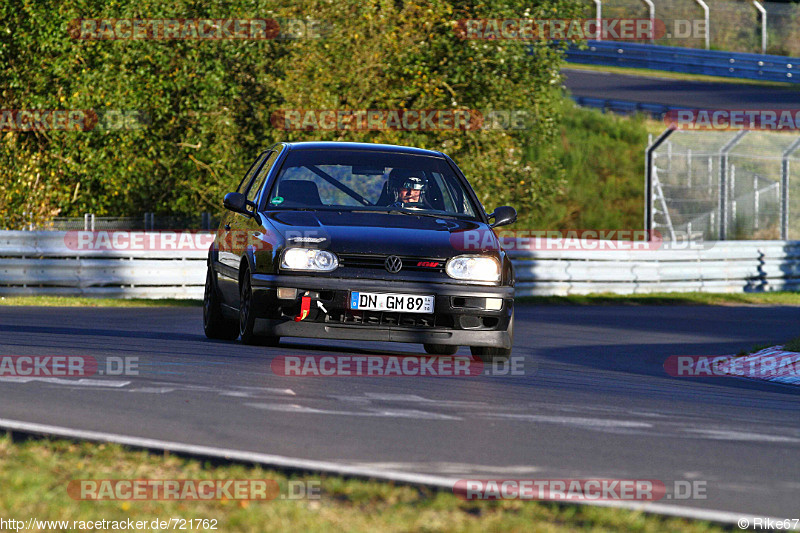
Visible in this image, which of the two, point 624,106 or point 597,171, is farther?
point 624,106

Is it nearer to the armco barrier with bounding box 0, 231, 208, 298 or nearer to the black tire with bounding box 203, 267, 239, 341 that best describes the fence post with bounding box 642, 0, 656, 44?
the armco barrier with bounding box 0, 231, 208, 298

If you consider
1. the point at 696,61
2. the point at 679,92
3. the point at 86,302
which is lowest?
the point at 86,302

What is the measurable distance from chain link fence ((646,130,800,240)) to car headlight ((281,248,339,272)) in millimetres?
17176

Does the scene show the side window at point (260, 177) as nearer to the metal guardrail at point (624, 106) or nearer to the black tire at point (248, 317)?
the black tire at point (248, 317)

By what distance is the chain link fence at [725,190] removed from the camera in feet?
92.6

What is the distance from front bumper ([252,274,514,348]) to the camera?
974cm

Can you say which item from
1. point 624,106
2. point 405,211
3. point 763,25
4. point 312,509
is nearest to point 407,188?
point 405,211

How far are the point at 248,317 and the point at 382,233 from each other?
1159 mm

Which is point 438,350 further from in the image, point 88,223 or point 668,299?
point 668,299

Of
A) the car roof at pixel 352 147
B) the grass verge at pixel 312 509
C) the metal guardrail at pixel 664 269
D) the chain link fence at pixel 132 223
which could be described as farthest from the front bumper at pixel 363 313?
the metal guardrail at pixel 664 269

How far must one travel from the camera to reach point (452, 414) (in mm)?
7383

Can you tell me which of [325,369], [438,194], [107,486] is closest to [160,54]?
[438,194]

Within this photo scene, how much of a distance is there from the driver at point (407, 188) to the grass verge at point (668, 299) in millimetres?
12800

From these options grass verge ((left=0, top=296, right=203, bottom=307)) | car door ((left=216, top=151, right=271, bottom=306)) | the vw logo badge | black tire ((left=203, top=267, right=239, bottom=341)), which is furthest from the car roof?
grass verge ((left=0, top=296, right=203, bottom=307))
